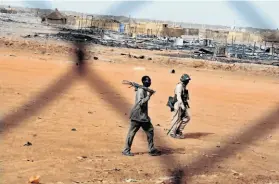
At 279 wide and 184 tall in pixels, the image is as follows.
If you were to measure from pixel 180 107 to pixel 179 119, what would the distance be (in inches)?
10.6

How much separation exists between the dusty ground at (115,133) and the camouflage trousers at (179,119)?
21 cm

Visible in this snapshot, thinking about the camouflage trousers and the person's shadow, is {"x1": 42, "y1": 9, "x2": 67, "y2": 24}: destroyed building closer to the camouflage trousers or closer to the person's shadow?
the camouflage trousers

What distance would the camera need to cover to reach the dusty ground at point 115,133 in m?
5.30

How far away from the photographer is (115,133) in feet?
26.4

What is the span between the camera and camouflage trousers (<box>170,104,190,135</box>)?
763 cm

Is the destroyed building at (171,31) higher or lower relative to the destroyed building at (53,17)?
higher

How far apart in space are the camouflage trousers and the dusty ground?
0.67 feet

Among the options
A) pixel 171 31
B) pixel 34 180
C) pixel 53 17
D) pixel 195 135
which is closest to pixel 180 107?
pixel 195 135

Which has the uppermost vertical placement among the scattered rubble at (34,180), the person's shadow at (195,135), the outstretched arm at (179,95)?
the outstretched arm at (179,95)

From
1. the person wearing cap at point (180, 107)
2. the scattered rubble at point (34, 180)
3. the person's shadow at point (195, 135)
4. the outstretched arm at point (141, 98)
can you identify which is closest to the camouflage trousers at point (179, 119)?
the person wearing cap at point (180, 107)

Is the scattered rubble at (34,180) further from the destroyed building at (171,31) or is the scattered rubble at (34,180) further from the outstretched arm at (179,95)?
the destroyed building at (171,31)

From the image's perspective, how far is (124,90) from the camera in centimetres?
1401

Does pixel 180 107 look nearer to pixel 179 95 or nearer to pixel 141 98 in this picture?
pixel 179 95

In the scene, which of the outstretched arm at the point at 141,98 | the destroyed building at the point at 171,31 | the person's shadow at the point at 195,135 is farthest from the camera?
the destroyed building at the point at 171,31
